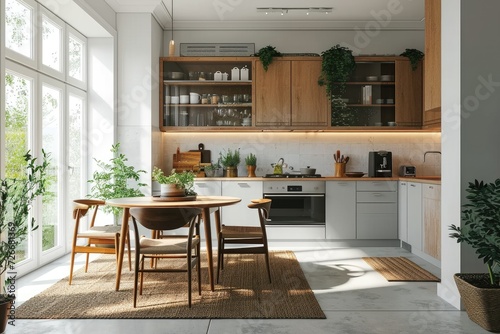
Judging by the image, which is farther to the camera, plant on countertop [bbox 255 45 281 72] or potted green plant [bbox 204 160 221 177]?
potted green plant [bbox 204 160 221 177]

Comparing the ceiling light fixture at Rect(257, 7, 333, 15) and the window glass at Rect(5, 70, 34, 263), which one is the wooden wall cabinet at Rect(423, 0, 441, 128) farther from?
the window glass at Rect(5, 70, 34, 263)

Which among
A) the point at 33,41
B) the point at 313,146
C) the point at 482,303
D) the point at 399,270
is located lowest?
the point at 399,270

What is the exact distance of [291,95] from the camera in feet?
22.5

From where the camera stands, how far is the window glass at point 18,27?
175 inches

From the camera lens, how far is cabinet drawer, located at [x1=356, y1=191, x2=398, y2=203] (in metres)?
6.53

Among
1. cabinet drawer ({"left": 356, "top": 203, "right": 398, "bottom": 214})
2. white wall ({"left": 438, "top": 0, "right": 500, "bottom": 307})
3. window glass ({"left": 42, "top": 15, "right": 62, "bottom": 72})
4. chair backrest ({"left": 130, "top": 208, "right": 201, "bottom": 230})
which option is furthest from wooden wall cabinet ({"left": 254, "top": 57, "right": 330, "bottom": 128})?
chair backrest ({"left": 130, "top": 208, "right": 201, "bottom": 230})

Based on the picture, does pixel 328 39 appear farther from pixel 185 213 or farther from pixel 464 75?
pixel 185 213

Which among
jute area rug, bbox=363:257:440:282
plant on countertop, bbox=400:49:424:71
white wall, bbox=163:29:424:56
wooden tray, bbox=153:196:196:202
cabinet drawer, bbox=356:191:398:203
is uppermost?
white wall, bbox=163:29:424:56

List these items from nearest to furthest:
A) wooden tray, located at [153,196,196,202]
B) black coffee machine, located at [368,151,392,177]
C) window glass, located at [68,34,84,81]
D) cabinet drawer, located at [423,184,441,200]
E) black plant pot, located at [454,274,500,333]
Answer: black plant pot, located at [454,274,500,333]
wooden tray, located at [153,196,196,202]
cabinet drawer, located at [423,184,441,200]
window glass, located at [68,34,84,81]
black coffee machine, located at [368,151,392,177]

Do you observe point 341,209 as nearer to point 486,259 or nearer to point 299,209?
point 299,209

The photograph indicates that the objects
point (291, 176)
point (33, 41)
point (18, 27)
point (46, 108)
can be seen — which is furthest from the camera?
point (291, 176)

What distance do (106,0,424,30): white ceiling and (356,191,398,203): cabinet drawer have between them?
2408 mm

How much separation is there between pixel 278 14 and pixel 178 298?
14.3 ft

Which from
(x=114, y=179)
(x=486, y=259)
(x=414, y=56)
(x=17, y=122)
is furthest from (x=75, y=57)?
(x=486, y=259)
